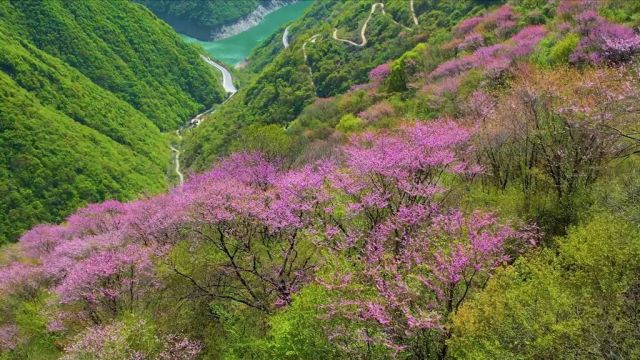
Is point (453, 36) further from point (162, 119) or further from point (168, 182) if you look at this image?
point (162, 119)

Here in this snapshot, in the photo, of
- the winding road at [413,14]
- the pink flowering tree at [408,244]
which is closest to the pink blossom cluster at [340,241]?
the pink flowering tree at [408,244]

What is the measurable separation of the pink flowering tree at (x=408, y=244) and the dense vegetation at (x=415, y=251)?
0.12 meters

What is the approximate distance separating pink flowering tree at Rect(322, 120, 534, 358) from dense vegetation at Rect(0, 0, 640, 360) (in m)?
0.12

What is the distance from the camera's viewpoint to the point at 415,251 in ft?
77.8

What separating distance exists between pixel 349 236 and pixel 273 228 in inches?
211

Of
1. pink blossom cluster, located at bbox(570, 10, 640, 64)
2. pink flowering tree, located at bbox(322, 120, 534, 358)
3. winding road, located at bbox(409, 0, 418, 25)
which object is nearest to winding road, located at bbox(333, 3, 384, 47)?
winding road, located at bbox(409, 0, 418, 25)

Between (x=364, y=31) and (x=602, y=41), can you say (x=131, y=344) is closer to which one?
(x=602, y=41)

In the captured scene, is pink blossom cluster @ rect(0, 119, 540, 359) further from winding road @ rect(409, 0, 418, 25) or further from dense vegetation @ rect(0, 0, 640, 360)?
winding road @ rect(409, 0, 418, 25)

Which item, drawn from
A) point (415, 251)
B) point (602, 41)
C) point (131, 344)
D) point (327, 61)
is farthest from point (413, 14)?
point (131, 344)

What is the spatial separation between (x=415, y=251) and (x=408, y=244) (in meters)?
0.65

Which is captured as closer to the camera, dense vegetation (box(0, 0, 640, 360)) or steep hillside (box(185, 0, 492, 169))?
dense vegetation (box(0, 0, 640, 360))

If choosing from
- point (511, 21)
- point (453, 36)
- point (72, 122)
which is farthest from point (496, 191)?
point (72, 122)

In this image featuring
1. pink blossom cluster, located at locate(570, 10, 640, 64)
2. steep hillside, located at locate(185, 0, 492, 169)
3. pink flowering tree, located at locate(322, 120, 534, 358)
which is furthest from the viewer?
steep hillside, located at locate(185, 0, 492, 169)

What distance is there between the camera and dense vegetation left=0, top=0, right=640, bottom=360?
19344 mm
